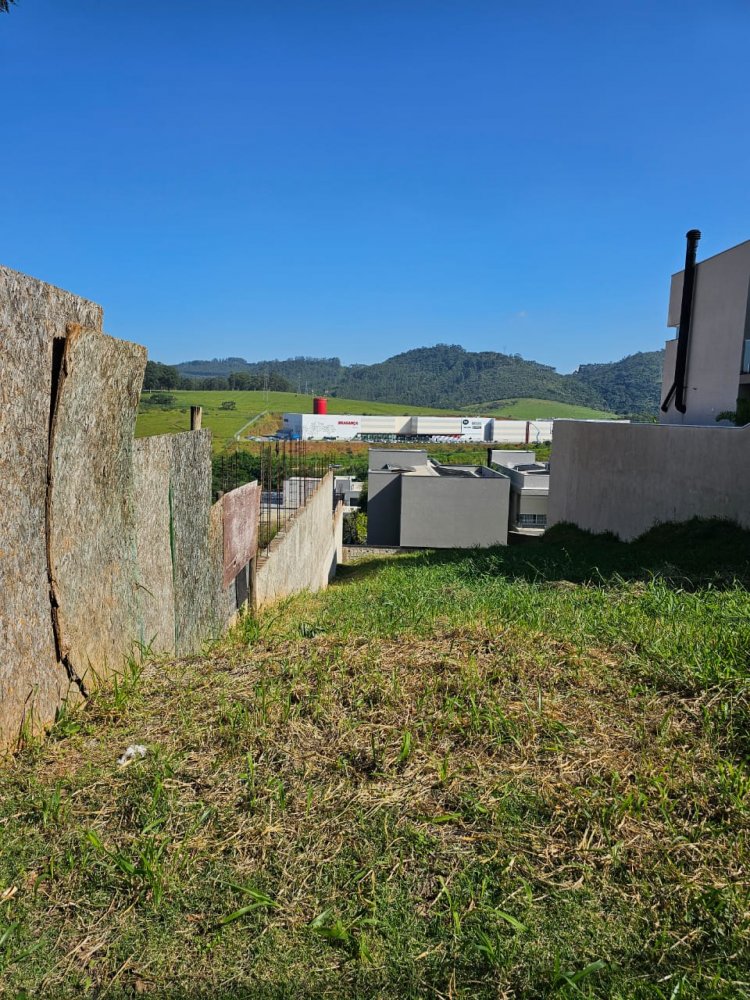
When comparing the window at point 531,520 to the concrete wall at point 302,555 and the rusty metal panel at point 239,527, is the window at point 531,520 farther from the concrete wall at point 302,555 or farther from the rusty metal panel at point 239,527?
the rusty metal panel at point 239,527

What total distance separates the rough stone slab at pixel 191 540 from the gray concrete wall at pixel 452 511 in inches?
916

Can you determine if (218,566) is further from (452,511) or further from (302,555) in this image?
(452,511)

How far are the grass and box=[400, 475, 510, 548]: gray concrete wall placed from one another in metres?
24.3

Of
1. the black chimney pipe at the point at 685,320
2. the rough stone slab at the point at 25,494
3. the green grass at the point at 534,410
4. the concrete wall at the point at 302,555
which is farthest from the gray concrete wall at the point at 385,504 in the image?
the green grass at the point at 534,410

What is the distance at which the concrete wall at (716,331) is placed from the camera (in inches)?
667

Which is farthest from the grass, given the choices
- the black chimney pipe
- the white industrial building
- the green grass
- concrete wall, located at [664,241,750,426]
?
the green grass

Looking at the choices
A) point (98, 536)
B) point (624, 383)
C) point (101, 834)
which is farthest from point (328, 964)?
point (624, 383)

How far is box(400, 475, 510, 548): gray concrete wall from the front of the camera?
2777 cm

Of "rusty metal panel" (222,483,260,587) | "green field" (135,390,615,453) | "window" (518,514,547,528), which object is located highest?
"green field" (135,390,615,453)

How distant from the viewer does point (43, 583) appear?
2682 millimetres

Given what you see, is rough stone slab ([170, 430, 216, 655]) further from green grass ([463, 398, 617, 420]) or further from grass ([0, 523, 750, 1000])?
green grass ([463, 398, 617, 420])

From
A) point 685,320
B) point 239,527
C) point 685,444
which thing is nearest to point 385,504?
point 685,320

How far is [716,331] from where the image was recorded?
59.3 ft

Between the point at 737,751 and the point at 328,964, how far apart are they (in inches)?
67.9
